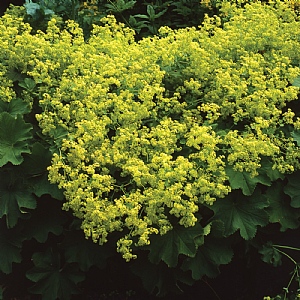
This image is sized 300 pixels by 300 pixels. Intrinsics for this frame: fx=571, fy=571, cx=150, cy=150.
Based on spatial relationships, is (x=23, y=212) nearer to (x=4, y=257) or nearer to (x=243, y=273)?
(x=4, y=257)

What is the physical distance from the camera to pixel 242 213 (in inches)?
148

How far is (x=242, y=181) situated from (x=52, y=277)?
1454 mm

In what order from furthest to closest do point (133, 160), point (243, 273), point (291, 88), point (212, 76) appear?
point (243, 273) → point (212, 76) → point (291, 88) → point (133, 160)

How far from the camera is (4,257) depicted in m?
3.91

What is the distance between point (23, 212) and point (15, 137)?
50cm

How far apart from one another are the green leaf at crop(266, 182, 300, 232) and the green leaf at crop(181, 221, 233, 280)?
41 cm

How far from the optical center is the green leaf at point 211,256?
367 cm

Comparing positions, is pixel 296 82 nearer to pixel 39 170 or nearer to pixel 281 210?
pixel 281 210

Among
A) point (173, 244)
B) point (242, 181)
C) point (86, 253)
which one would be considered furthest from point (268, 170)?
point (86, 253)

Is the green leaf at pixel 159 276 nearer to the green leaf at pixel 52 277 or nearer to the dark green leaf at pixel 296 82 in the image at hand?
the green leaf at pixel 52 277

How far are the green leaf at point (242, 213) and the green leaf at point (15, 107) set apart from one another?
4.79 feet

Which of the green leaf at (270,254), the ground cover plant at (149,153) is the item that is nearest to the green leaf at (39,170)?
the ground cover plant at (149,153)

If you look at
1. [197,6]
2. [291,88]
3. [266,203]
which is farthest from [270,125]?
[197,6]

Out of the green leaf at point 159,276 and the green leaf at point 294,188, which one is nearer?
the green leaf at point 159,276
